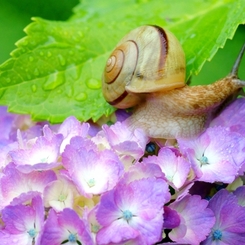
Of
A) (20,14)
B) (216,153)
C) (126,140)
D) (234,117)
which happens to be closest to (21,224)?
(126,140)

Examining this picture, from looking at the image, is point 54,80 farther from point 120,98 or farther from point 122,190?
point 122,190

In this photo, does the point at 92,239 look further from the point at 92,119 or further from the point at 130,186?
the point at 92,119

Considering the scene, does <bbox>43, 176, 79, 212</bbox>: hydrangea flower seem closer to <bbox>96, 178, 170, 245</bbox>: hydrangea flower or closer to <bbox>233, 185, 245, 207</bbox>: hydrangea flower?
<bbox>96, 178, 170, 245</bbox>: hydrangea flower

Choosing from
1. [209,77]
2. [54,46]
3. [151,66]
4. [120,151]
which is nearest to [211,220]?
[120,151]

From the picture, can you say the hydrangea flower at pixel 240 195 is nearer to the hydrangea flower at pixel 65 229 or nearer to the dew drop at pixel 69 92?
the hydrangea flower at pixel 65 229

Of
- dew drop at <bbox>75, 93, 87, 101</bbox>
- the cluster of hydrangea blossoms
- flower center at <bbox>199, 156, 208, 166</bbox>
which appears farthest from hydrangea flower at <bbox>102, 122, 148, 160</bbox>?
dew drop at <bbox>75, 93, 87, 101</bbox>
